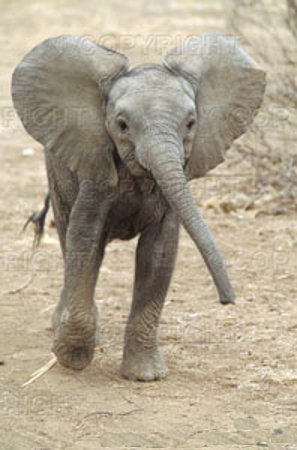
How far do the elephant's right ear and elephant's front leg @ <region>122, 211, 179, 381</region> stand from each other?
1.52ft

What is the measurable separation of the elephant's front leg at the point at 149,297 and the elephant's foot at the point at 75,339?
0.65 feet

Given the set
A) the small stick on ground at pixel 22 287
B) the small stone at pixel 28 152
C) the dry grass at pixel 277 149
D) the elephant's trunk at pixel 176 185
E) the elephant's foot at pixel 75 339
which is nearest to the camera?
the elephant's trunk at pixel 176 185

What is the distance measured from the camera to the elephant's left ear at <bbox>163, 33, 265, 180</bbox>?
4582mm

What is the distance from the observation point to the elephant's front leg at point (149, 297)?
193 inches

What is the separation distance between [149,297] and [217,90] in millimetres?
1019

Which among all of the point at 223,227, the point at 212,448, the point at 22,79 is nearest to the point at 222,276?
the point at 212,448

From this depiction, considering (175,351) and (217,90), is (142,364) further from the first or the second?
(217,90)

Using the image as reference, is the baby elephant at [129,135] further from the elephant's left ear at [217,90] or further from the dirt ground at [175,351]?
the dirt ground at [175,351]

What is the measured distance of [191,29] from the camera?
672 inches

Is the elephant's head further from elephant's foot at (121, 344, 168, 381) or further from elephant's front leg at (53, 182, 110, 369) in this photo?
elephant's foot at (121, 344, 168, 381)

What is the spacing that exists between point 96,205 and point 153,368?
875 millimetres

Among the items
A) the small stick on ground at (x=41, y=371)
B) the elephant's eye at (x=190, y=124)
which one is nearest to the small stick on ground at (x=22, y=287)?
the small stick on ground at (x=41, y=371)

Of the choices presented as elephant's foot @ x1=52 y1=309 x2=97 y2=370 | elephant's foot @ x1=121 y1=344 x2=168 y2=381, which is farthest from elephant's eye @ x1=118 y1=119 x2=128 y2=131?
elephant's foot @ x1=121 y1=344 x2=168 y2=381

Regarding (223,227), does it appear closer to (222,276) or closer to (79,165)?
(79,165)
